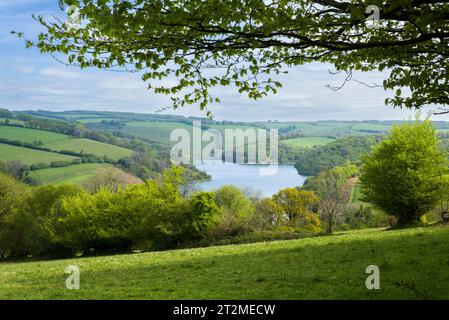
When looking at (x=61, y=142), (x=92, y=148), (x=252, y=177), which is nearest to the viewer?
(x=61, y=142)

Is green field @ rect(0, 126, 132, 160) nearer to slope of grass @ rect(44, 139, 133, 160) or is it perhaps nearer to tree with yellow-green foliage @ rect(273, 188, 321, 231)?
slope of grass @ rect(44, 139, 133, 160)

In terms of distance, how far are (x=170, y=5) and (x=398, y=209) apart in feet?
113

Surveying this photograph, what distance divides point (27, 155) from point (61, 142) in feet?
72.3

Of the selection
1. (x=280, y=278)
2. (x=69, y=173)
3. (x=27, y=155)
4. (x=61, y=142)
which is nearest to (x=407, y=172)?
(x=280, y=278)

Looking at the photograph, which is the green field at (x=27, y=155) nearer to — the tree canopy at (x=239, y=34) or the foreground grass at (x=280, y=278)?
the foreground grass at (x=280, y=278)

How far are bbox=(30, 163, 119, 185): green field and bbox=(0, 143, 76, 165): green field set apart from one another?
251 inches

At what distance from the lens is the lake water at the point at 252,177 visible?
128 meters

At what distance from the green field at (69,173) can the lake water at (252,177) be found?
33133 mm

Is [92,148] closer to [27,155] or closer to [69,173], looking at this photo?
[27,155]

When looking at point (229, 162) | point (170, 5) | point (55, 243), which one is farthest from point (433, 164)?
point (229, 162)

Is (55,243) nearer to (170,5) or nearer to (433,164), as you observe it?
(433,164)

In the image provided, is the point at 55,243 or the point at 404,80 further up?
the point at 404,80

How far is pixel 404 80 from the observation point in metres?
13.1

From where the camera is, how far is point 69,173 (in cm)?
12488
